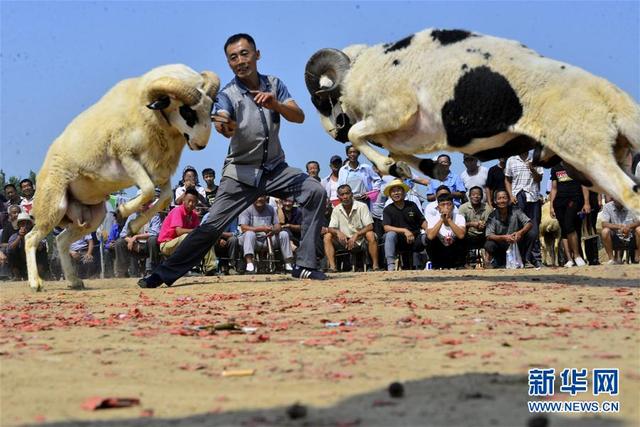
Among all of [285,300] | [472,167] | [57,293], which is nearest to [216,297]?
[285,300]

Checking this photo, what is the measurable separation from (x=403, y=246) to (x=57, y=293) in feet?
22.5

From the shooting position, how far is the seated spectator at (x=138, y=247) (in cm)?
1808

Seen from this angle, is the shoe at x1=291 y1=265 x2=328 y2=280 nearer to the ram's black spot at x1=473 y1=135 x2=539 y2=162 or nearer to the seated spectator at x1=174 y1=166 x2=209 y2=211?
the ram's black spot at x1=473 y1=135 x2=539 y2=162

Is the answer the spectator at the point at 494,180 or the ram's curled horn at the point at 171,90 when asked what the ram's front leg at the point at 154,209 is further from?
the spectator at the point at 494,180

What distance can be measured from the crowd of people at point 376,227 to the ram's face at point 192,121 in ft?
11.6

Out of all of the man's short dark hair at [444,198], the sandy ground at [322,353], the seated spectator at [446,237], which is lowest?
the sandy ground at [322,353]

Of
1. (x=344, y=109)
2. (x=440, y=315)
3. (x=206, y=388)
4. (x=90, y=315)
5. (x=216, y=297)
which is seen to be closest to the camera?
(x=206, y=388)

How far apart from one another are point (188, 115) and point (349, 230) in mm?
6017

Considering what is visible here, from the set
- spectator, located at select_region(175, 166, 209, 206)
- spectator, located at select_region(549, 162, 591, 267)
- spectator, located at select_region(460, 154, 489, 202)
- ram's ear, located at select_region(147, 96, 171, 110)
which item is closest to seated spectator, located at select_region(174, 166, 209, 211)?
spectator, located at select_region(175, 166, 209, 206)

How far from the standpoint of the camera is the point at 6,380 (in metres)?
5.78

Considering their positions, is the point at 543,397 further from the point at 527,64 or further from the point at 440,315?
the point at 527,64

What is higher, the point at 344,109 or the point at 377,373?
the point at 344,109

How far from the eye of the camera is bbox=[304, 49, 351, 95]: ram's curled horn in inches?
461

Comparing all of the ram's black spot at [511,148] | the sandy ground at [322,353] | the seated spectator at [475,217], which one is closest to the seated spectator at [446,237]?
the seated spectator at [475,217]
